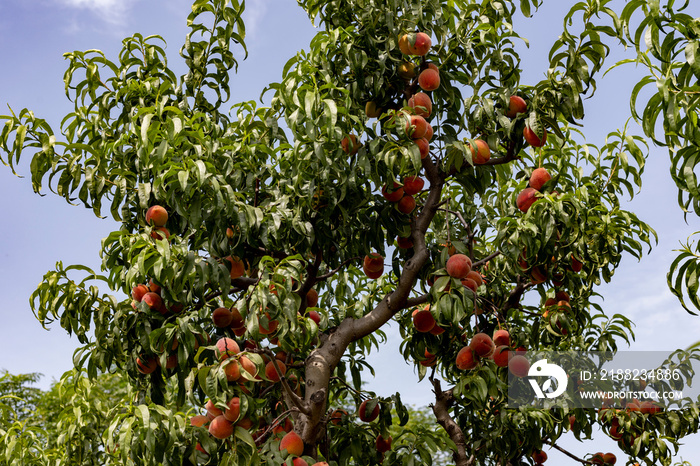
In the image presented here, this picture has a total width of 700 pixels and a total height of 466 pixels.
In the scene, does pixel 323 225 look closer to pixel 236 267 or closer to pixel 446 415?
pixel 236 267

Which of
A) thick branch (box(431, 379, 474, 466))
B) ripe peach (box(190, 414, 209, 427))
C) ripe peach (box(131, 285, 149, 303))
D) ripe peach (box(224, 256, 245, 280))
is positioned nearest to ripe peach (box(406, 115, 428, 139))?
ripe peach (box(224, 256, 245, 280))

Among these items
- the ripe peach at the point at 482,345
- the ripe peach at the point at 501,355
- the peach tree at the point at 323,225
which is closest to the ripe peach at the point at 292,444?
the peach tree at the point at 323,225

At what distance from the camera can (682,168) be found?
76.0 inches

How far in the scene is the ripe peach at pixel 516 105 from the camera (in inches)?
108

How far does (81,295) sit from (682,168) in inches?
93.8

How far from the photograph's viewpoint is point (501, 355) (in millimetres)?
3018

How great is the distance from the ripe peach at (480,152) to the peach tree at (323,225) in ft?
0.05

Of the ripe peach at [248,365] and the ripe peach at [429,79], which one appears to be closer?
the ripe peach at [248,365]

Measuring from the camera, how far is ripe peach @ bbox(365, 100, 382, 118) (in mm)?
3082

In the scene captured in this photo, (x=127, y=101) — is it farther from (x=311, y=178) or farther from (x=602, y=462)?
(x=602, y=462)

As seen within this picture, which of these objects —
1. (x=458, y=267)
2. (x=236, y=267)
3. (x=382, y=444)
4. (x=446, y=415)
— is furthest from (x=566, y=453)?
(x=236, y=267)

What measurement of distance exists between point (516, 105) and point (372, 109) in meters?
0.69

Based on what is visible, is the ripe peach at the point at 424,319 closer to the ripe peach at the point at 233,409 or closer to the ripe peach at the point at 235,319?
the ripe peach at the point at 235,319

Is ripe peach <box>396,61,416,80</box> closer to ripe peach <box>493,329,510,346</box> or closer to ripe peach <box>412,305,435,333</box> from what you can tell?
ripe peach <box>412,305,435,333</box>
